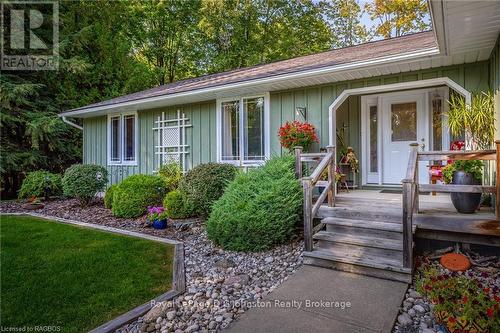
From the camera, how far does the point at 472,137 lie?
14.8 ft

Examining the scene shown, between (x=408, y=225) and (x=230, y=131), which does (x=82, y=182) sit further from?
(x=408, y=225)

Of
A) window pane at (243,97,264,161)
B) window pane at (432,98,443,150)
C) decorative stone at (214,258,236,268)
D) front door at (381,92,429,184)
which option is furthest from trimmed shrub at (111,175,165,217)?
window pane at (432,98,443,150)

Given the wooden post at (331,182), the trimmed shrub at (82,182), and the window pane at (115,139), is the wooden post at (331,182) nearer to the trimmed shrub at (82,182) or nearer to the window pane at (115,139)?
the trimmed shrub at (82,182)

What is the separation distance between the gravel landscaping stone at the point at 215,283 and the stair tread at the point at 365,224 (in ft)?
1.97

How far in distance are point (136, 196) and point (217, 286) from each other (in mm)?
4173

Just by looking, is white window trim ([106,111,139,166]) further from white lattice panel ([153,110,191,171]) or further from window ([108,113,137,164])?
white lattice panel ([153,110,191,171])

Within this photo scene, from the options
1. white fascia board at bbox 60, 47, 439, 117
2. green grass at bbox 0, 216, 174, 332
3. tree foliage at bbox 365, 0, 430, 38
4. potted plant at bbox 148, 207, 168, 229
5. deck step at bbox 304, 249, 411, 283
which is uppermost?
tree foliage at bbox 365, 0, 430, 38

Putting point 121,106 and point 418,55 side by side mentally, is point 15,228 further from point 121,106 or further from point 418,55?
point 418,55

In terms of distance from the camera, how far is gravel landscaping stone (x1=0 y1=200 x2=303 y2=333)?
2771 mm

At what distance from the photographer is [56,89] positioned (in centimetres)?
1240

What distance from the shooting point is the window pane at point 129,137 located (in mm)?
9469

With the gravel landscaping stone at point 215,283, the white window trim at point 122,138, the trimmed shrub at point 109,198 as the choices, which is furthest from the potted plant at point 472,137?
the white window trim at point 122,138

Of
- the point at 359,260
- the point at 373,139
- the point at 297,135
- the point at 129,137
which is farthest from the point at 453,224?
the point at 129,137

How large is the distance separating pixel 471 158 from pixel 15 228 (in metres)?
7.30
